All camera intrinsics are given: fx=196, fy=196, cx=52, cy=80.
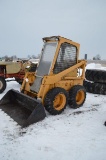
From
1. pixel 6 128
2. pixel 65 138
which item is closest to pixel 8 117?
pixel 6 128

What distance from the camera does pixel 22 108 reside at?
20.4ft

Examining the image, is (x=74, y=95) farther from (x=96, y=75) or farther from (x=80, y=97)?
(x=96, y=75)

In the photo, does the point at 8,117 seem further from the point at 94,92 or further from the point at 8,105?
the point at 94,92

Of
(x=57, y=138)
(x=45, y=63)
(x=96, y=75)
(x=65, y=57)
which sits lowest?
(x=57, y=138)

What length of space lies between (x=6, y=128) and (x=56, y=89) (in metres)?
1.86

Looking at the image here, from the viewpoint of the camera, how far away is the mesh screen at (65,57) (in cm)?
636

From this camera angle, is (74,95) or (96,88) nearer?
(74,95)

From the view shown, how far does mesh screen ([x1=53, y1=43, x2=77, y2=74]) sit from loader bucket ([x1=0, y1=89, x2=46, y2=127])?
52.8 inches

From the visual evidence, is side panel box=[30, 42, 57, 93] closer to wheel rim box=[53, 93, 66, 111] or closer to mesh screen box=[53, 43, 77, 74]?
mesh screen box=[53, 43, 77, 74]

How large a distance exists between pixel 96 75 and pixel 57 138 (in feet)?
18.8

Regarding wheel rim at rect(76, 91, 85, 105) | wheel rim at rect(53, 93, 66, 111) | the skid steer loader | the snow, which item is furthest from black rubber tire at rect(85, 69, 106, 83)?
wheel rim at rect(53, 93, 66, 111)

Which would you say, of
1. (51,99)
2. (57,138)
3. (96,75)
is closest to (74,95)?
(51,99)

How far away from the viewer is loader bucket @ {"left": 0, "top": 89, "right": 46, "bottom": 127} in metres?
5.30

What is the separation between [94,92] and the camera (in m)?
9.49
